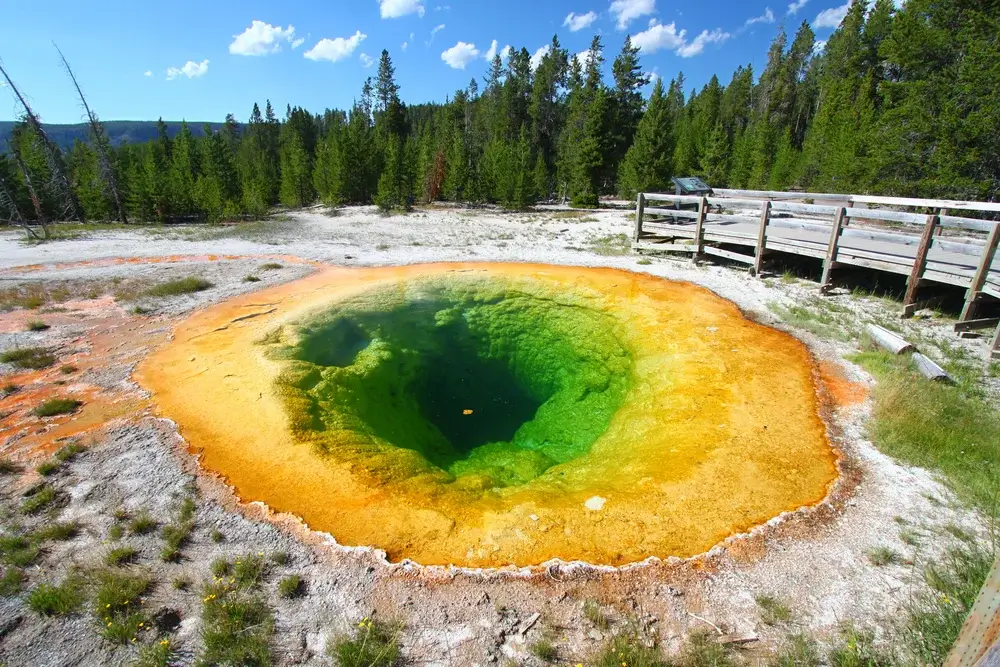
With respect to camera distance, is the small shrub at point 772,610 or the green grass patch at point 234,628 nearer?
the green grass patch at point 234,628

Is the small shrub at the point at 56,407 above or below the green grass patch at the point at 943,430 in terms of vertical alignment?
below

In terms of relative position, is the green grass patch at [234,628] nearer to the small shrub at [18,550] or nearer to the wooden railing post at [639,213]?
the small shrub at [18,550]

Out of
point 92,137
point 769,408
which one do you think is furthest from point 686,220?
point 92,137

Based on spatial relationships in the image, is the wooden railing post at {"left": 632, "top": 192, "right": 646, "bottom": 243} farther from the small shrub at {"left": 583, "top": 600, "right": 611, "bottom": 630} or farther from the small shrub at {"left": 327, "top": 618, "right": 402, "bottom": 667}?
the small shrub at {"left": 327, "top": 618, "right": 402, "bottom": 667}

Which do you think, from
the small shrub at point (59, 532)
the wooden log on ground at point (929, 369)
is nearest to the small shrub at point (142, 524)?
the small shrub at point (59, 532)

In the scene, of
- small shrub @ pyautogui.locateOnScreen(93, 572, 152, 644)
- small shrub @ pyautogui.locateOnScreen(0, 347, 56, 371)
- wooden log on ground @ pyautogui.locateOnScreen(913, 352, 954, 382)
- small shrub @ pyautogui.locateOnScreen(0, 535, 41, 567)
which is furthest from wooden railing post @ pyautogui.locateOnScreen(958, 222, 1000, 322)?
small shrub @ pyautogui.locateOnScreen(0, 347, 56, 371)

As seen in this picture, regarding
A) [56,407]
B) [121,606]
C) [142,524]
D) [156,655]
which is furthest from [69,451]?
[156,655]

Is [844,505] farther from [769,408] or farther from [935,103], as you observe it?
[935,103]
